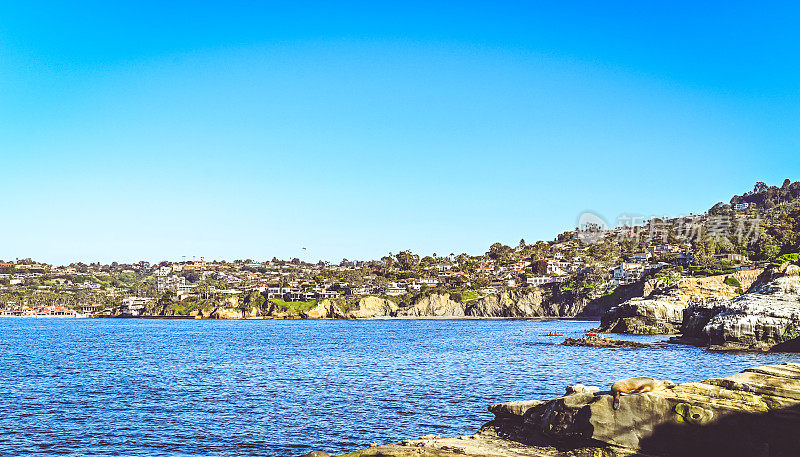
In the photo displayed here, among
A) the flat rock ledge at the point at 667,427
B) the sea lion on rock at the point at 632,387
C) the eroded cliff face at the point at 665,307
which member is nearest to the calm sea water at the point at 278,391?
the flat rock ledge at the point at 667,427

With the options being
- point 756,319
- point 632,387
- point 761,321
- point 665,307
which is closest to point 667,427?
point 632,387

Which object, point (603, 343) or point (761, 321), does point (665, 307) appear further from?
point (761, 321)

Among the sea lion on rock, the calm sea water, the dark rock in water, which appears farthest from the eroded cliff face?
the sea lion on rock

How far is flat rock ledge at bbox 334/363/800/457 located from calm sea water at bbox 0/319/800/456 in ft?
20.2

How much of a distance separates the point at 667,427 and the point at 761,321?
5506 centimetres

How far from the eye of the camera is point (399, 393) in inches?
1681

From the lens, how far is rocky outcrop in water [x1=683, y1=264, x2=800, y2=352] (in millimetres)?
67125

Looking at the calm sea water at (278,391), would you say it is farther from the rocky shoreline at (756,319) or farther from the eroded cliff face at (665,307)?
the eroded cliff face at (665,307)

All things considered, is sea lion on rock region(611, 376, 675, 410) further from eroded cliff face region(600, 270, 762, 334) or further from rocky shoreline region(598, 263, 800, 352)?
eroded cliff face region(600, 270, 762, 334)

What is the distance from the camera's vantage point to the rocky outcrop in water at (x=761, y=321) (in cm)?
6712

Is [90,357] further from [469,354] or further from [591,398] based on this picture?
[591,398]

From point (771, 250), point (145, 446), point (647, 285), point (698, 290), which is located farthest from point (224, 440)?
point (771, 250)

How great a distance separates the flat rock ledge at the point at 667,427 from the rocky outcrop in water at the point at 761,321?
48.4 metres

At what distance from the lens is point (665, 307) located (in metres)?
112
